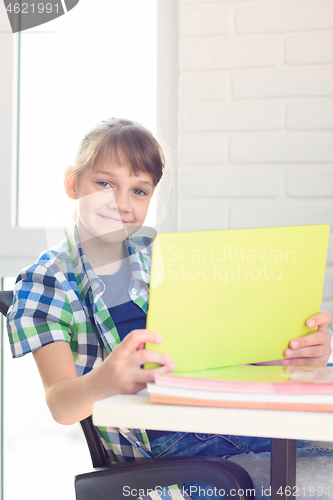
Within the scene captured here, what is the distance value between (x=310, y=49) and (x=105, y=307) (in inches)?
37.7

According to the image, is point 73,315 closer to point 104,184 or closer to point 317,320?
point 104,184

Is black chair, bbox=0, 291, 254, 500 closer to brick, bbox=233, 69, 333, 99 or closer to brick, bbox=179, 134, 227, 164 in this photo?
brick, bbox=179, 134, 227, 164

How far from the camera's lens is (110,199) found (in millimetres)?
972

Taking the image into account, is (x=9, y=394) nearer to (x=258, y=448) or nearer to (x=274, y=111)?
(x=258, y=448)

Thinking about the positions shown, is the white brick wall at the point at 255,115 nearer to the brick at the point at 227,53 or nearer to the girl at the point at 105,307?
the brick at the point at 227,53

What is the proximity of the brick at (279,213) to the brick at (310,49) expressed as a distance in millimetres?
407

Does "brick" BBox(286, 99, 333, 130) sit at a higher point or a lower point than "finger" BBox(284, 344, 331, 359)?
higher

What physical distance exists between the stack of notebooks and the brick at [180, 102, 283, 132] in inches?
38.7

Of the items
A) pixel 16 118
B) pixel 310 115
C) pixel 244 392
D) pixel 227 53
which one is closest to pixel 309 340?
pixel 244 392

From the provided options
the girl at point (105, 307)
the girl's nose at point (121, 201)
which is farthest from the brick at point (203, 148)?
the girl's nose at point (121, 201)

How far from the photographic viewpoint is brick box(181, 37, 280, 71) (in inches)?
50.7

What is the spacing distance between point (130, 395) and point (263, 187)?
0.95 metres

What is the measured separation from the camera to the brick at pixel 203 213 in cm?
131

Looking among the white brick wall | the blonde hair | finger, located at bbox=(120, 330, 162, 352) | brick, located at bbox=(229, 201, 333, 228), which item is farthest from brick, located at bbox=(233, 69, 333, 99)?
finger, located at bbox=(120, 330, 162, 352)
